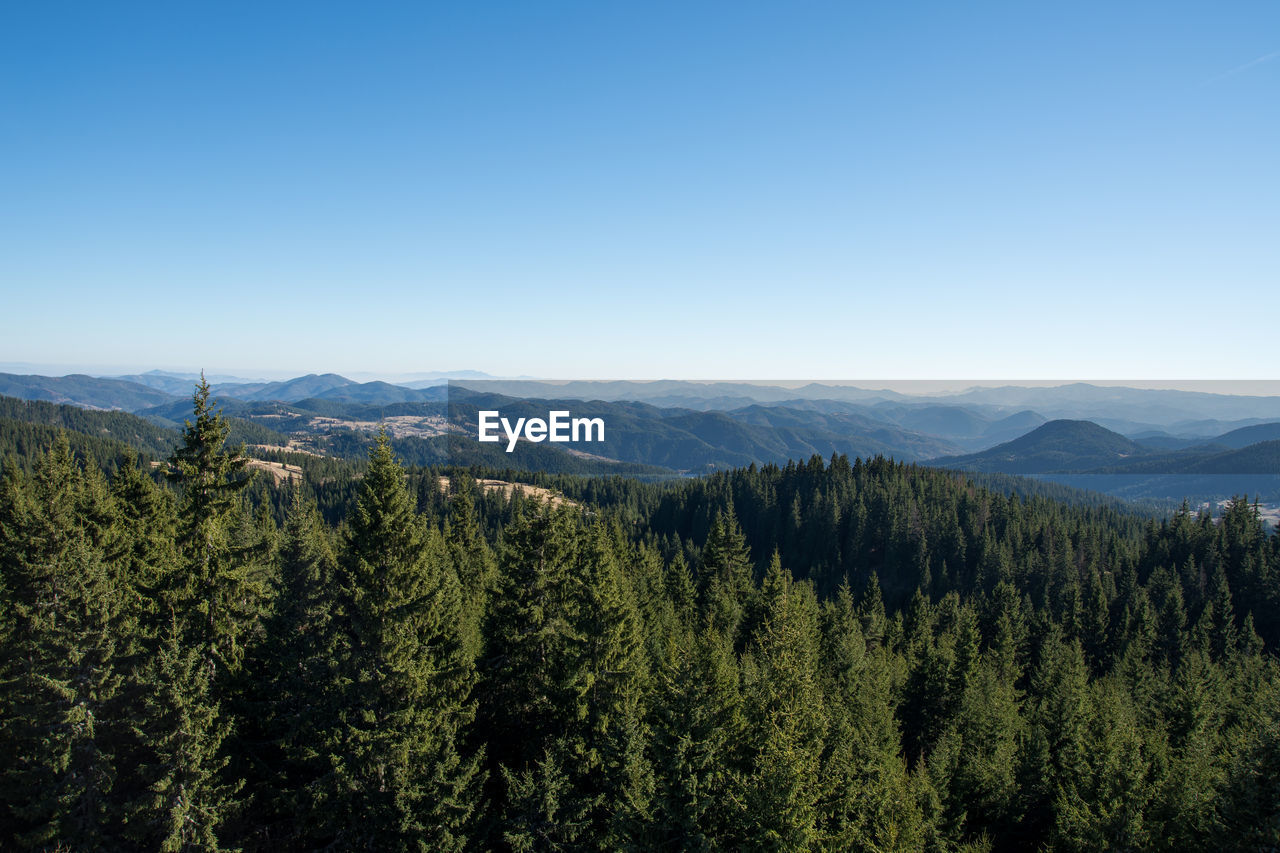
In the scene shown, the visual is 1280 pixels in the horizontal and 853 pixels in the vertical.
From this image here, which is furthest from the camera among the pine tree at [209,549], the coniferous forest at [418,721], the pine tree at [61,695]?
the pine tree at [209,549]

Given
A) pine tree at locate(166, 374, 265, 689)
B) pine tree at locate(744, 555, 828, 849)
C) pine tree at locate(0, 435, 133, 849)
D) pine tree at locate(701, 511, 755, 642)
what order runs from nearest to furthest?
1. pine tree at locate(744, 555, 828, 849)
2. pine tree at locate(0, 435, 133, 849)
3. pine tree at locate(166, 374, 265, 689)
4. pine tree at locate(701, 511, 755, 642)

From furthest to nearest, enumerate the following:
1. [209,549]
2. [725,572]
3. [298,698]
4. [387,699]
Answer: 1. [725,572]
2. [298,698]
3. [209,549]
4. [387,699]

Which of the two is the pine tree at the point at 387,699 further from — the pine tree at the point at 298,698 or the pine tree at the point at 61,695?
the pine tree at the point at 61,695

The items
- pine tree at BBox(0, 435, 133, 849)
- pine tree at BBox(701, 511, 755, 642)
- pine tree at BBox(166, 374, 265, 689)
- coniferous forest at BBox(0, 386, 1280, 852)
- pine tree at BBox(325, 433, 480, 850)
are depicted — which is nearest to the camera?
pine tree at BBox(325, 433, 480, 850)

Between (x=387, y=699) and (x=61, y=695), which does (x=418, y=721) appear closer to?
(x=387, y=699)

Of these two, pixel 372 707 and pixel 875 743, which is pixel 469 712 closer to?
pixel 372 707

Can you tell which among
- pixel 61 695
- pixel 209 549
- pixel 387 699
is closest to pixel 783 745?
pixel 387 699

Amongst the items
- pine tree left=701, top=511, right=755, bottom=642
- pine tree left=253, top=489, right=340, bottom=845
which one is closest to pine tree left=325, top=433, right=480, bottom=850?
pine tree left=253, top=489, right=340, bottom=845

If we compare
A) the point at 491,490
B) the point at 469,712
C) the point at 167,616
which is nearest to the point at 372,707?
the point at 469,712

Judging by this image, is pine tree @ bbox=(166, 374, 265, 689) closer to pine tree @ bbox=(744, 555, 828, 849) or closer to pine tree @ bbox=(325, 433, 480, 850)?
pine tree @ bbox=(325, 433, 480, 850)

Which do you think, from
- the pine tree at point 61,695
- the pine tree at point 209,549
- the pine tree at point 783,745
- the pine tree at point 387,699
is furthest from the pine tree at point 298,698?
the pine tree at point 783,745

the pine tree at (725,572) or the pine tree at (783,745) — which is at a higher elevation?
the pine tree at (783,745)
